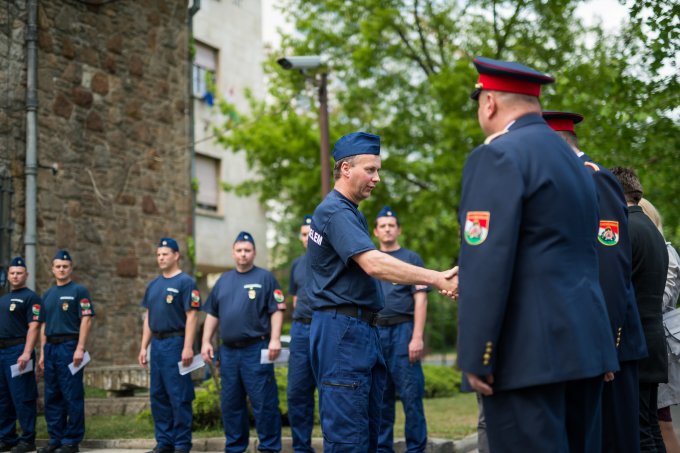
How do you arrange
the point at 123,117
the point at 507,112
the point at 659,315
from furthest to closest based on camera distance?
the point at 123,117, the point at 659,315, the point at 507,112

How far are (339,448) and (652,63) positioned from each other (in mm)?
7269

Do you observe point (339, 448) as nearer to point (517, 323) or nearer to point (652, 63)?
point (517, 323)

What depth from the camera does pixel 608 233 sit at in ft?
14.7

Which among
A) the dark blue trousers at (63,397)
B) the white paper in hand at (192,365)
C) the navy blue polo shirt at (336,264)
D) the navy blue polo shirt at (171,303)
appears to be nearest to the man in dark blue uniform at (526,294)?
the navy blue polo shirt at (336,264)

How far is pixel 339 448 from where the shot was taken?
4824 mm

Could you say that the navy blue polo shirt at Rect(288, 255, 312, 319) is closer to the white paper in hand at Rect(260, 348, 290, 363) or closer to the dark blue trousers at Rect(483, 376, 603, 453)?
the white paper in hand at Rect(260, 348, 290, 363)

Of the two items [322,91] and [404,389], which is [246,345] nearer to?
[404,389]

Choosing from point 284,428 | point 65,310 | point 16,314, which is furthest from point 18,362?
point 284,428

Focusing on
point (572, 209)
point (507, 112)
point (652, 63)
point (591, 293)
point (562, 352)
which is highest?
point (652, 63)

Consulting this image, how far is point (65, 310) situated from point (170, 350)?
1.59 m

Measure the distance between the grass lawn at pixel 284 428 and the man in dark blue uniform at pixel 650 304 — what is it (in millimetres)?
4026

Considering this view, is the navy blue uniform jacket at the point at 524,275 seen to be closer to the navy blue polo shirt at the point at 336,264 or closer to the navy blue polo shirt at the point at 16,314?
the navy blue polo shirt at the point at 336,264

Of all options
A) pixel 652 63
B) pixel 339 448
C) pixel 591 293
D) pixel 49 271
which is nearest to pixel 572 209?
pixel 591 293

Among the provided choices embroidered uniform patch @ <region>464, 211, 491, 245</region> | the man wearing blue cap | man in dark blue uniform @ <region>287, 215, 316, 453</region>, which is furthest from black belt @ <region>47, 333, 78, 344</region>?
embroidered uniform patch @ <region>464, 211, 491, 245</region>
